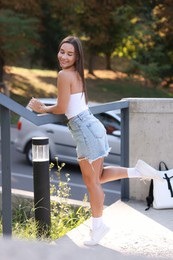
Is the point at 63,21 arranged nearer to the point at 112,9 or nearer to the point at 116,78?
the point at 112,9

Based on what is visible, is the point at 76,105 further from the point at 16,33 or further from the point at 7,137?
the point at 16,33

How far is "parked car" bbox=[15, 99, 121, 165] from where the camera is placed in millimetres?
10203

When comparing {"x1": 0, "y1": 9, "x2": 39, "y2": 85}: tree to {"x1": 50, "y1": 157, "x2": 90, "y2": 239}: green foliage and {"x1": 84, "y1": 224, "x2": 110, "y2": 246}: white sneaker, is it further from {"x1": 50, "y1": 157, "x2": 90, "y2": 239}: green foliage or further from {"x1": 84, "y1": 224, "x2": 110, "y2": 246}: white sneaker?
{"x1": 84, "y1": 224, "x2": 110, "y2": 246}: white sneaker

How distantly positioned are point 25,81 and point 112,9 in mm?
6690

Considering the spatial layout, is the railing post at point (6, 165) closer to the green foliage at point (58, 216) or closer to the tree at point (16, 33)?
the green foliage at point (58, 216)

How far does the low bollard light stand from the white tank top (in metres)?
0.64

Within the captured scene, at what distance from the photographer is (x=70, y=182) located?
9781 mm

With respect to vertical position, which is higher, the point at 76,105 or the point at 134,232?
the point at 76,105

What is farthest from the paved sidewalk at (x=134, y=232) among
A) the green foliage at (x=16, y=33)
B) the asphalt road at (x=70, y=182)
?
the green foliage at (x=16, y=33)

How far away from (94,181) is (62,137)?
713cm

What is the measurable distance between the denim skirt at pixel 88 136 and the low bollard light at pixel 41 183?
23.9 inches

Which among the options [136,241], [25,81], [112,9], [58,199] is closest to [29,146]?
[58,199]

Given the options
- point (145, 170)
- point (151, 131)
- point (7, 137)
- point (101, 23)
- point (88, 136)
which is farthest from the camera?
point (101, 23)

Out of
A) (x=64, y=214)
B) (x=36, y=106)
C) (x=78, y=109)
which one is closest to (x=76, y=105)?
(x=78, y=109)
